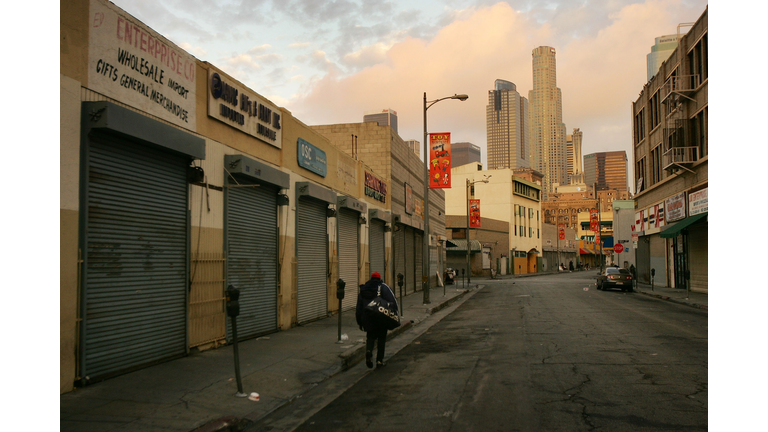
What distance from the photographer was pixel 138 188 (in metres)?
9.55

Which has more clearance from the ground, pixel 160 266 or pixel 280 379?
pixel 160 266

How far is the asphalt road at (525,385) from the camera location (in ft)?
21.8

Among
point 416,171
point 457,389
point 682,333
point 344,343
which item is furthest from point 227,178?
point 416,171

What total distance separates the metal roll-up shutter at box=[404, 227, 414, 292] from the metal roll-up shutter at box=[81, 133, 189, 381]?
2175 cm

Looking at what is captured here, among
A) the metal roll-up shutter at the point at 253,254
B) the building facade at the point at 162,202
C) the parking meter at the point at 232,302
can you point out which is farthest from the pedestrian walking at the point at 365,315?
the metal roll-up shutter at the point at 253,254

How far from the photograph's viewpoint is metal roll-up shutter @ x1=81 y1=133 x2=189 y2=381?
8.44 meters

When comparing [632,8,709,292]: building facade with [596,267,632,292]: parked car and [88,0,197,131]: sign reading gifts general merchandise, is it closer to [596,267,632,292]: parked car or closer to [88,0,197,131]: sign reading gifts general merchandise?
[596,267,632,292]: parked car

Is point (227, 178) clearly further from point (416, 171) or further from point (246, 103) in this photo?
point (416, 171)

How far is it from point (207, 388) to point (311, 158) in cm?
1001

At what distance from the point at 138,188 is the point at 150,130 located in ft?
3.27

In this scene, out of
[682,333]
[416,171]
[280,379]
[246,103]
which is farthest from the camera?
[416,171]

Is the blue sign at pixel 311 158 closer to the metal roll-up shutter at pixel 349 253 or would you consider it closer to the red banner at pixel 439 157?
the metal roll-up shutter at pixel 349 253

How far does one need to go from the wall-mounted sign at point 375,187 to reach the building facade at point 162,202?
749cm

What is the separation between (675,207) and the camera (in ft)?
112
